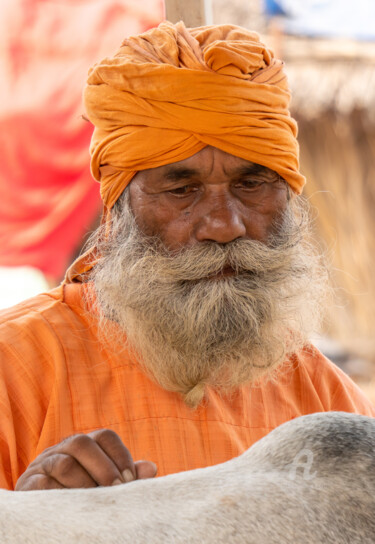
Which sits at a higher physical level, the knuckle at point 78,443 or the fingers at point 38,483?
the knuckle at point 78,443

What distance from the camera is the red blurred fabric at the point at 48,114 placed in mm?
4020

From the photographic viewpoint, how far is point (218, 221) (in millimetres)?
1806

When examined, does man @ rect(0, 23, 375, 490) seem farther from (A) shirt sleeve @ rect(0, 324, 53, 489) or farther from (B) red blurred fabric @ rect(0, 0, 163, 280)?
(B) red blurred fabric @ rect(0, 0, 163, 280)

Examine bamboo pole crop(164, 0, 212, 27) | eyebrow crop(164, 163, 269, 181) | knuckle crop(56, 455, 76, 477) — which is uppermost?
bamboo pole crop(164, 0, 212, 27)

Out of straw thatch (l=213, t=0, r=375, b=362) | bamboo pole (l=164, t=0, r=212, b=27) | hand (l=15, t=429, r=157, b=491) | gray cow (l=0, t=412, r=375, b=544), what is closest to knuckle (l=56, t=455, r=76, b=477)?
hand (l=15, t=429, r=157, b=491)

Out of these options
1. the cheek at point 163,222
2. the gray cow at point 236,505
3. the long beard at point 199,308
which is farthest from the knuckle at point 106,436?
the cheek at point 163,222

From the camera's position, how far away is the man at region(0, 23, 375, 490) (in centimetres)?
169

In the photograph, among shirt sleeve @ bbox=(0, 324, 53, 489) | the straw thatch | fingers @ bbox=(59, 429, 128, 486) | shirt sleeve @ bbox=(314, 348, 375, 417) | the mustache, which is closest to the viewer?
fingers @ bbox=(59, 429, 128, 486)

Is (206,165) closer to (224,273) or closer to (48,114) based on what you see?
(224,273)

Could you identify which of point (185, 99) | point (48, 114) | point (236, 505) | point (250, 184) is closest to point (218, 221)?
point (250, 184)

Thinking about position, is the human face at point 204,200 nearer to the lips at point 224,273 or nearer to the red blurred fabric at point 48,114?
the lips at point 224,273

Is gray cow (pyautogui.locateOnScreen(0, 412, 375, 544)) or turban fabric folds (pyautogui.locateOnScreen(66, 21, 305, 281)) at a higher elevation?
turban fabric folds (pyautogui.locateOnScreen(66, 21, 305, 281))

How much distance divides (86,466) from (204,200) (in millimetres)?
1102

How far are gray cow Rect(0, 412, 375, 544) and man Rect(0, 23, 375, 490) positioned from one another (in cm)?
114
